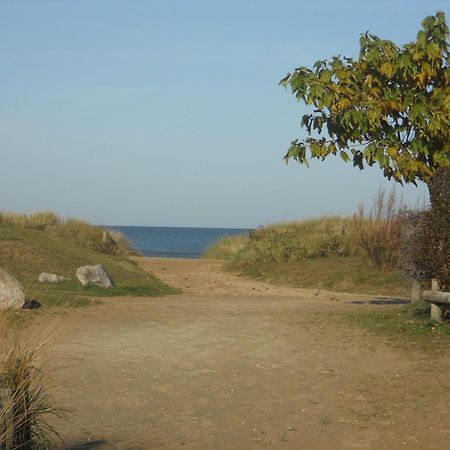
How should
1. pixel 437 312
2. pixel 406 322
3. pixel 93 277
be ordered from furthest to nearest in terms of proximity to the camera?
1. pixel 93 277
2. pixel 406 322
3. pixel 437 312

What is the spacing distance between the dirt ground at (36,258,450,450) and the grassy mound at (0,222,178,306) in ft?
9.58

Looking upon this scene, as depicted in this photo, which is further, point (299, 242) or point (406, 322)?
point (299, 242)

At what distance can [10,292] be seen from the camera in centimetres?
1442

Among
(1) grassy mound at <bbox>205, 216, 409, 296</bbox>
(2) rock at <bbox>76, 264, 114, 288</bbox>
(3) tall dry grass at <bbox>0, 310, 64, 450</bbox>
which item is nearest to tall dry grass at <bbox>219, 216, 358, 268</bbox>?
(1) grassy mound at <bbox>205, 216, 409, 296</bbox>

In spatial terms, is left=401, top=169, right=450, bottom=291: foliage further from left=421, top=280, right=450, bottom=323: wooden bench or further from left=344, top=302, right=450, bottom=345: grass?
left=344, top=302, right=450, bottom=345: grass

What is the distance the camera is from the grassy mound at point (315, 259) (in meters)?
23.8

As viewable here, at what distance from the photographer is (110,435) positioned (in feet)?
24.7

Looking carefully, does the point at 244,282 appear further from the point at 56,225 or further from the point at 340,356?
the point at 340,356

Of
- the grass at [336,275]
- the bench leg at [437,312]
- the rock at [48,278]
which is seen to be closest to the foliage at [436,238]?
the bench leg at [437,312]

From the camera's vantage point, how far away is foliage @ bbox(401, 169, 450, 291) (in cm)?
1180

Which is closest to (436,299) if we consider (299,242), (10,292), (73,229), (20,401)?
(10,292)

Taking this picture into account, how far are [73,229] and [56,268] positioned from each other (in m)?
12.3

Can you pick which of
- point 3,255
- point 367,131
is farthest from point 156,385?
point 3,255

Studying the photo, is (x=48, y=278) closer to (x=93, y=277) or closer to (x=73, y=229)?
(x=93, y=277)
